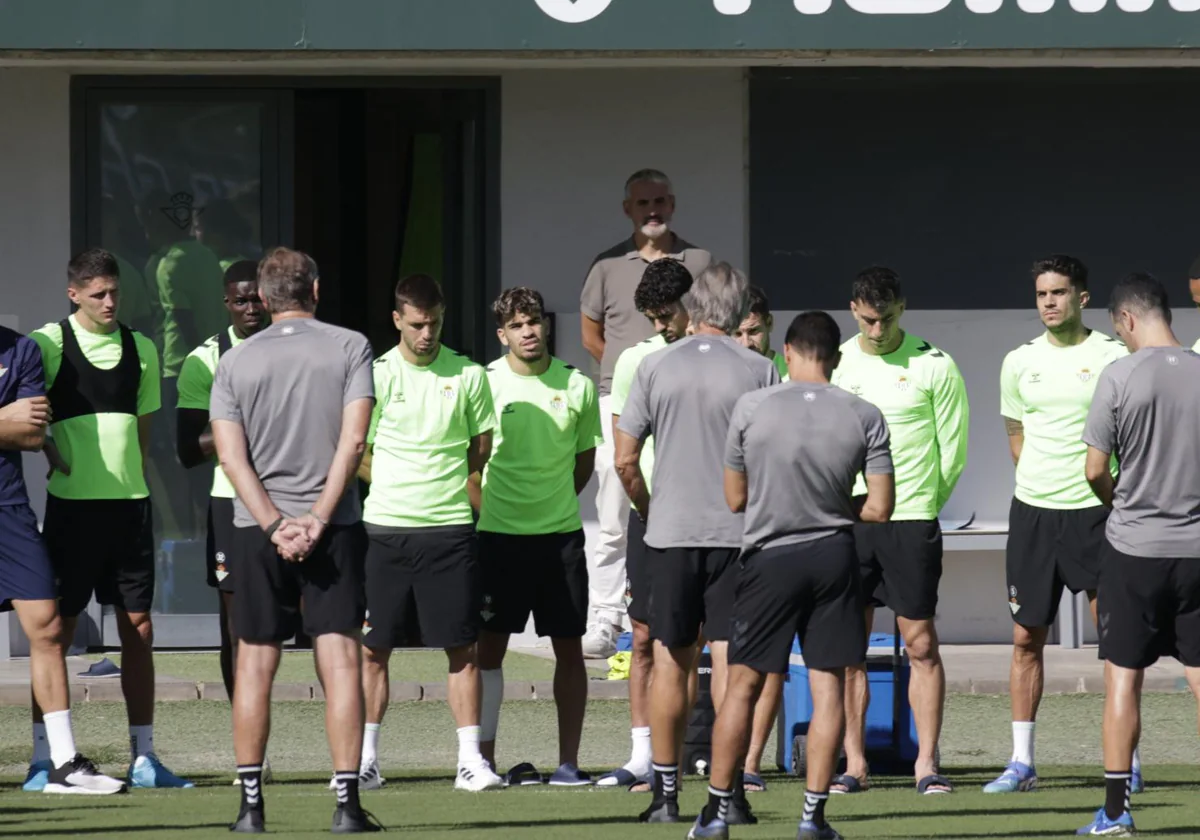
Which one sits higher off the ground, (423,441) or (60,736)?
(423,441)

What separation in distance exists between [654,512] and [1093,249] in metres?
6.30

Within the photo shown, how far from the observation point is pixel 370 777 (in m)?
9.11

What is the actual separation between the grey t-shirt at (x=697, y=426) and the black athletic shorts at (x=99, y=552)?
2.45m

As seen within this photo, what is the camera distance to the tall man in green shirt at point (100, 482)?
9.19 metres

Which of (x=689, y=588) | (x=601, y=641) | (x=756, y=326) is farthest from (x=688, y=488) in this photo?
(x=601, y=641)

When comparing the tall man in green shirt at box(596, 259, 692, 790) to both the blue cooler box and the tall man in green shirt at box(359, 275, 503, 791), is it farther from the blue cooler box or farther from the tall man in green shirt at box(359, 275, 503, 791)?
the blue cooler box

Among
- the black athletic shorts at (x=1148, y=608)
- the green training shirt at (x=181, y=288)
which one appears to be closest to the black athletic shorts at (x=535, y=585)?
the black athletic shorts at (x=1148, y=608)

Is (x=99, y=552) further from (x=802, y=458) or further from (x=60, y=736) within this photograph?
(x=802, y=458)

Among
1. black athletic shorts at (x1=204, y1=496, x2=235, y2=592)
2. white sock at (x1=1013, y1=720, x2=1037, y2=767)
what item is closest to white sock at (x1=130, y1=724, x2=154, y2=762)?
black athletic shorts at (x1=204, y1=496, x2=235, y2=592)

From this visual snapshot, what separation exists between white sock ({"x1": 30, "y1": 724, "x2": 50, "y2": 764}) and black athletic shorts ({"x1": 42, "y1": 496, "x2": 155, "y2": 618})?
1.55ft

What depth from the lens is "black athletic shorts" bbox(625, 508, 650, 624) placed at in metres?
9.04

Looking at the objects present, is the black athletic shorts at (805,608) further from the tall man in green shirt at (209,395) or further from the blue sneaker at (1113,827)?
the tall man in green shirt at (209,395)

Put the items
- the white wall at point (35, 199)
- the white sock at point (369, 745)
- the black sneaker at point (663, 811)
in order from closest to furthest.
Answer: the black sneaker at point (663, 811), the white sock at point (369, 745), the white wall at point (35, 199)

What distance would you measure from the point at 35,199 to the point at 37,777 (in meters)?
4.99
